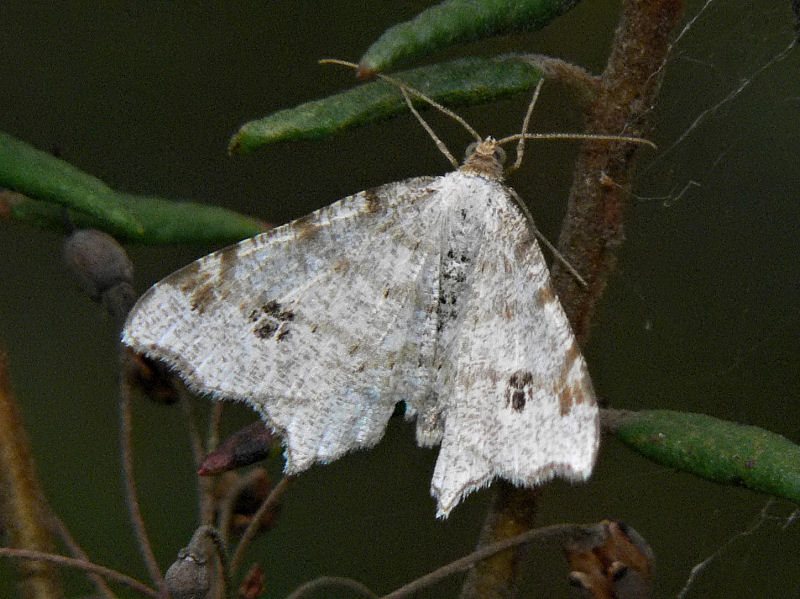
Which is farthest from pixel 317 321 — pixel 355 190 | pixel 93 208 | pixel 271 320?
pixel 355 190

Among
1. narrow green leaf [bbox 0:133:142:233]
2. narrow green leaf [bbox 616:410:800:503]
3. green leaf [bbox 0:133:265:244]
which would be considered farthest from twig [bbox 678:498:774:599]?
narrow green leaf [bbox 0:133:142:233]

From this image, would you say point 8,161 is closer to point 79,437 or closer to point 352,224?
point 352,224

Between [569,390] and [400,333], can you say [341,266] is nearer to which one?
[400,333]

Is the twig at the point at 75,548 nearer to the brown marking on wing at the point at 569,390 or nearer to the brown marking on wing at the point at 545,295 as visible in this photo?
the brown marking on wing at the point at 569,390

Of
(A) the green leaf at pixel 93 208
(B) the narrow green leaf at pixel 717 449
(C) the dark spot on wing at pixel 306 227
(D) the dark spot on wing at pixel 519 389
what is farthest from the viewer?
(C) the dark spot on wing at pixel 306 227

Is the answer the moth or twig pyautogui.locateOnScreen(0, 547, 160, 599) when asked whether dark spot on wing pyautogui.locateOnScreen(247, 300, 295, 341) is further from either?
twig pyautogui.locateOnScreen(0, 547, 160, 599)

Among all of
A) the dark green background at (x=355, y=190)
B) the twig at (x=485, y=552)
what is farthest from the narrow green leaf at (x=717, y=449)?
the dark green background at (x=355, y=190)
